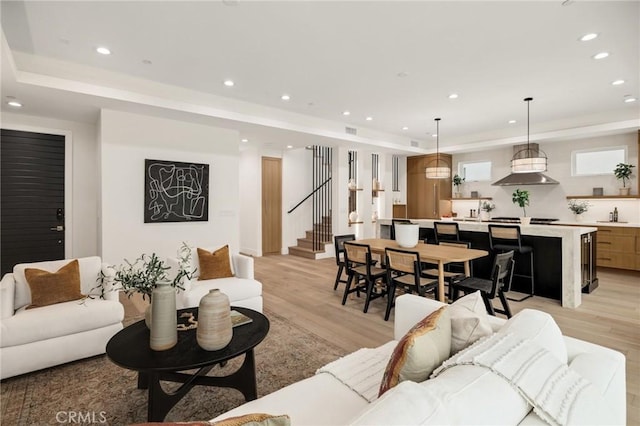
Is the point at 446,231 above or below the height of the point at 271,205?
below

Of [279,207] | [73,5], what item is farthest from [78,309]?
[279,207]

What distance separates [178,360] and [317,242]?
636 cm

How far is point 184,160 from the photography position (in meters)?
5.28

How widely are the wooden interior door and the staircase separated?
1.67ft

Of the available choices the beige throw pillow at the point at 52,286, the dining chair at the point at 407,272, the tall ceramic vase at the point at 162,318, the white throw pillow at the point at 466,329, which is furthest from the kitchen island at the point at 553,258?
the beige throw pillow at the point at 52,286

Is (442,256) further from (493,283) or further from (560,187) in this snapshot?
(560,187)

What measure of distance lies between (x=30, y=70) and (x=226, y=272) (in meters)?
3.23

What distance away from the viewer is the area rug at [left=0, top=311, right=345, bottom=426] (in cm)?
204

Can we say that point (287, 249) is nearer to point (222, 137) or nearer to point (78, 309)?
point (222, 137)

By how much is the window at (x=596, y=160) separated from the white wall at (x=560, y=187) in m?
0.09

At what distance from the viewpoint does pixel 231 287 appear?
11.5 ft

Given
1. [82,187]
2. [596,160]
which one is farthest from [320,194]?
[596,160]

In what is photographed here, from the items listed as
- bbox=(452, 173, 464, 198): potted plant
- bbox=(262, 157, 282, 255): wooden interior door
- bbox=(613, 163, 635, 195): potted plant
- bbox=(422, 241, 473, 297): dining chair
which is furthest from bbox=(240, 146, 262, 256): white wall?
bbox=(613, 163, 635, 195): potted plant
